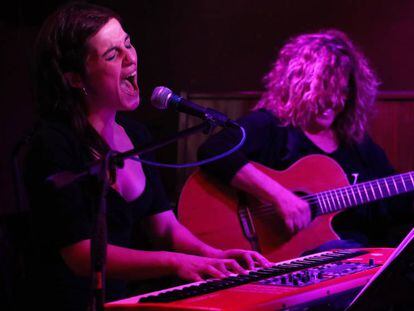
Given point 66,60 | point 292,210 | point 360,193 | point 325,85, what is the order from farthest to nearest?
point 325,85, point 360,193, point 292,210, point 66,60

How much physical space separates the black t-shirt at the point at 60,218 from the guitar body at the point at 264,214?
997 mm

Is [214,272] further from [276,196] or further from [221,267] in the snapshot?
[276,196]

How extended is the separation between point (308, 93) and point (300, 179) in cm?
48

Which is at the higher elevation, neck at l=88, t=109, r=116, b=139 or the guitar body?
neck at l=88, t=109, r=116, b=139

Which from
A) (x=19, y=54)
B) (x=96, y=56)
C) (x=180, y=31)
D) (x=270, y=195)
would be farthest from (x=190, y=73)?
(x=96, y=56)

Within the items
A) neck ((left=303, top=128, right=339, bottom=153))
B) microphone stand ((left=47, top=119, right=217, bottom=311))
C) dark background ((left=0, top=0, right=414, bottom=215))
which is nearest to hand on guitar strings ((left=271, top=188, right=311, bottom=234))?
neck ((left=303, top=128, right=339, bottom=153))

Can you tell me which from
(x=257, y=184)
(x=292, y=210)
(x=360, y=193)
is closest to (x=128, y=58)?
(x=257, y=184)

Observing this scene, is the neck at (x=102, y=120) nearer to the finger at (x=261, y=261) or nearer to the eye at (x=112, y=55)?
the eye at (x=112, y=55)

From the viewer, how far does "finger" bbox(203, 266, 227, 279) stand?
2.07 metres

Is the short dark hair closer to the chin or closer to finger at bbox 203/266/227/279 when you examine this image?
the chin

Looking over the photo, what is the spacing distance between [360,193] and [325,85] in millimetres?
626

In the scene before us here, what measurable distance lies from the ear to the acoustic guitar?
1201 millimetres

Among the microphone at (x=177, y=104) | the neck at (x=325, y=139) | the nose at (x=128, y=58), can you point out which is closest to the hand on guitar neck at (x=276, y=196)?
the neck at (x=325, y=139)

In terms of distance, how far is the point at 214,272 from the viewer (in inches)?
81.6
